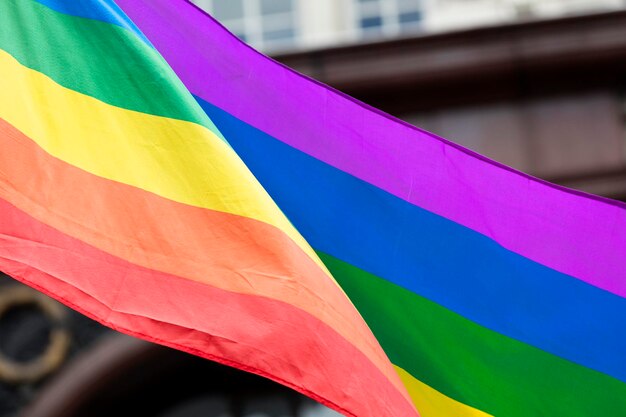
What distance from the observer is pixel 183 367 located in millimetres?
9914

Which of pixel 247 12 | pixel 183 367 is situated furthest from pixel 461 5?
pixel 183 367

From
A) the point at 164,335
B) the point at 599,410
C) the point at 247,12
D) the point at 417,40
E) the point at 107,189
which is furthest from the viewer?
the point at 247,12

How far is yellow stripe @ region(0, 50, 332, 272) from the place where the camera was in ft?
13.7

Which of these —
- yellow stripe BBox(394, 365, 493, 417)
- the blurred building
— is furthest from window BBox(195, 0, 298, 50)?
yellow stripe BBox(394, 365, 493, 417)

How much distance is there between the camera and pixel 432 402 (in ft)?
15.1

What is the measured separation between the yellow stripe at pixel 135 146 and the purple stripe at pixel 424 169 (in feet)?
1.83

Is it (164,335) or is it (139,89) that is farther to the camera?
(139,89)

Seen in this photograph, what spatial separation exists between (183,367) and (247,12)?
2645 mm

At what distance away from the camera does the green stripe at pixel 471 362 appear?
4621mm

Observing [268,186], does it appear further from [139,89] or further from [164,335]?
[164,335]

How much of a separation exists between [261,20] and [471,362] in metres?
6.29

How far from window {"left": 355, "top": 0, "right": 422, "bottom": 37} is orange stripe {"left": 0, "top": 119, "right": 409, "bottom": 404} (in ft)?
21.0

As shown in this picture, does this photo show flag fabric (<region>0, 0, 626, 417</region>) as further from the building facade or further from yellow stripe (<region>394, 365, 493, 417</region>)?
the building facade

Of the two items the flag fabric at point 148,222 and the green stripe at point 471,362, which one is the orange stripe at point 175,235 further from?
the green stripe at point 471,362
